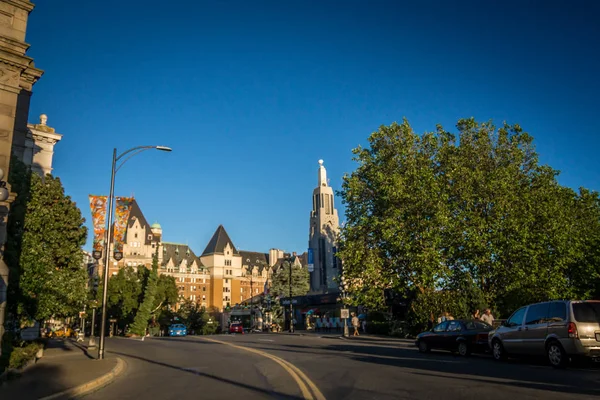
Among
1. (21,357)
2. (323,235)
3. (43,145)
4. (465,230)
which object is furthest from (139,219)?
(21,357)

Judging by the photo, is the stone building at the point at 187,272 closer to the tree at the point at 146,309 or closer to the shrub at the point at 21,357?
the tree at the point at 146,309

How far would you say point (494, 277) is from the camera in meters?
32.6

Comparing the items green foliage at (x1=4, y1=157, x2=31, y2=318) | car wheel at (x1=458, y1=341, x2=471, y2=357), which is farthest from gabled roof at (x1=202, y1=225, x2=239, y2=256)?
car wheel at (x1=458, y1=341, x2=471, y2=357)

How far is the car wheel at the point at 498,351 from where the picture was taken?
16.5 metres

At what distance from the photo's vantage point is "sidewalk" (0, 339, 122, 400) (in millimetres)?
10564

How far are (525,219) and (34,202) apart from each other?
27.0m

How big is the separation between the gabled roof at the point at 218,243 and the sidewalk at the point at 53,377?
128 meters

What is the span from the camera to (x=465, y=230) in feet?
103

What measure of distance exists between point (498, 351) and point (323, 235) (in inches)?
3399

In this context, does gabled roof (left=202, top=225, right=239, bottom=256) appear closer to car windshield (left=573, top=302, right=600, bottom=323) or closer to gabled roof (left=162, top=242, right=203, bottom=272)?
gabled roof (left=162, top=242, right=203, bottom=272)

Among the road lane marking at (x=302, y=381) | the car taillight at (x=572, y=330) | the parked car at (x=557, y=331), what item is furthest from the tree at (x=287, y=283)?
the car taillight at (x=572, y=330)

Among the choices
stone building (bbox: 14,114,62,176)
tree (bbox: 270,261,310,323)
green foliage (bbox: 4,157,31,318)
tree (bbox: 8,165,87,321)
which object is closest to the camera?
green foliage (bbox: 4,157,31,318)

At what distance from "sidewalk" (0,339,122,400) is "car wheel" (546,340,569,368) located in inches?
481

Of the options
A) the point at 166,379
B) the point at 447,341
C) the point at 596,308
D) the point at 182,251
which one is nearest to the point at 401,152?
the point at 447,341
